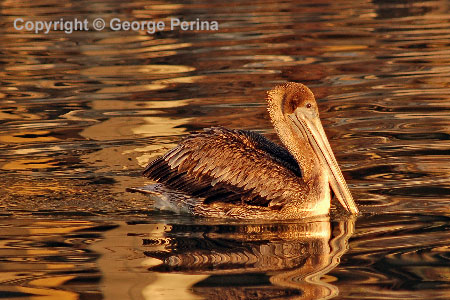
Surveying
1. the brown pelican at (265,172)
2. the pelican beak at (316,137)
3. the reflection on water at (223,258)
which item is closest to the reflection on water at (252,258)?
the reflection on water at (223,258)

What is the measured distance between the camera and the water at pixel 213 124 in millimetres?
5938

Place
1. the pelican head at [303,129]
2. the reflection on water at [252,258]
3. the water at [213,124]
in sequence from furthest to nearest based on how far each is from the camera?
1. the pelican head at [303,129]
2. the water at [213,124]
3. the reflection on water at [252,258]

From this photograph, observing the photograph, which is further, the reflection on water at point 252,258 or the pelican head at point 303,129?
the pelican head at point 303,129

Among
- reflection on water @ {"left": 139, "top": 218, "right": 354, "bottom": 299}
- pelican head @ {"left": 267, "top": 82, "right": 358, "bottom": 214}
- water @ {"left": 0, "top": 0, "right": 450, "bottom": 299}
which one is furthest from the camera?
pelican head @ {"left": 267, "top": 82, "right": 358, "bottom": 214}

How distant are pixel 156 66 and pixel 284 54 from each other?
65.6 inches

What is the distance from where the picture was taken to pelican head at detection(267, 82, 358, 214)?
739 centimetres

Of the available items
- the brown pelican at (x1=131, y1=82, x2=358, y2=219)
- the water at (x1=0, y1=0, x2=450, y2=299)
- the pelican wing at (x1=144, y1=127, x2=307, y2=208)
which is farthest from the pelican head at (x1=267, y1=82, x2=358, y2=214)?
the water at (x1=0, y1=0, x2=450, y2=299)

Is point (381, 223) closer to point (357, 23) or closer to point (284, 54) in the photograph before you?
point (284, 54)

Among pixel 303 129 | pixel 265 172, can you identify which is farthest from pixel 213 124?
pixel 265 172

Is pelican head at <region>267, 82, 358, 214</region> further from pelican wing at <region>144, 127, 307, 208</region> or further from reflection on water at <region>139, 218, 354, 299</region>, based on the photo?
reflection on water at <region>139, 218, 354, 299</region>

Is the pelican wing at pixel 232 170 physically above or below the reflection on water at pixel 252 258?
above

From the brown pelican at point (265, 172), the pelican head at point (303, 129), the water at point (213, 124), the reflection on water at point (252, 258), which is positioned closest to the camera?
the reflection on water at point (252, 258)

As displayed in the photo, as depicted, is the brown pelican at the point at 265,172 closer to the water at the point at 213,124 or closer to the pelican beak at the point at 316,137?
the pelican beak at the point at 316,137

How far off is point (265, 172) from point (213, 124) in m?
2.75
